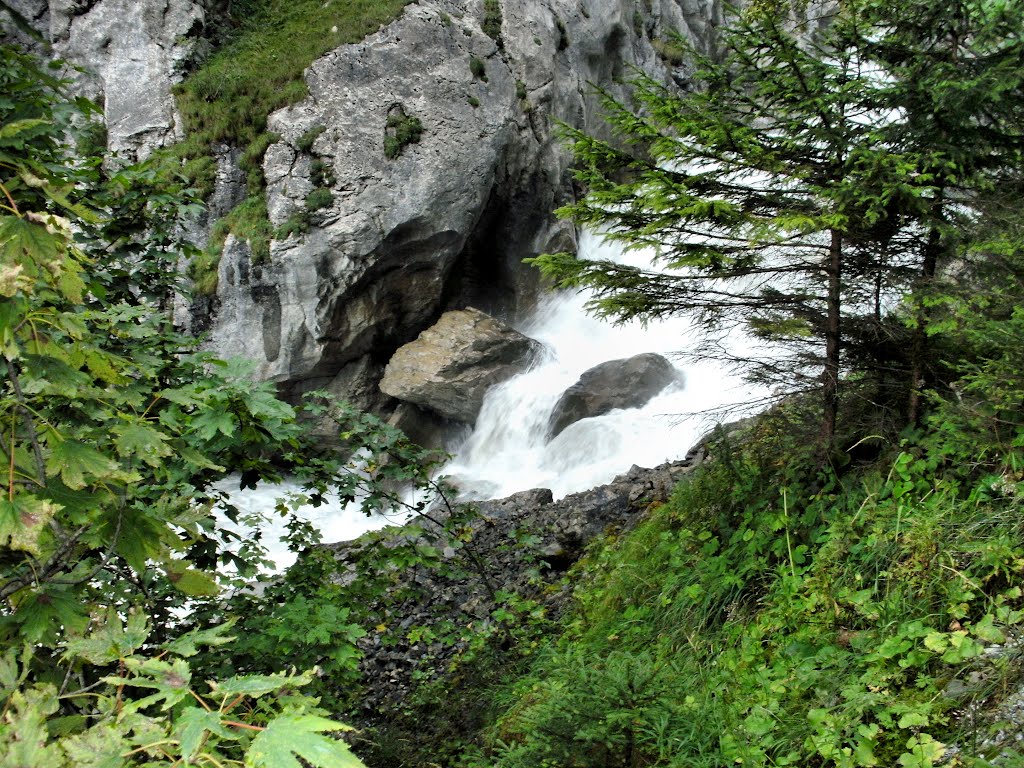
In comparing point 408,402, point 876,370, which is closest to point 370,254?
point 408,402

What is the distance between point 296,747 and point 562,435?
1078 centimetres

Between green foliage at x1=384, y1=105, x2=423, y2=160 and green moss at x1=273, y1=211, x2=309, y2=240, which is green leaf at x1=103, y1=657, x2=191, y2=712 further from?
green foliage at x1=384, y1=105, x2=423, y2=160

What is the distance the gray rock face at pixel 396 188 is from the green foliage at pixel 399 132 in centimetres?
7

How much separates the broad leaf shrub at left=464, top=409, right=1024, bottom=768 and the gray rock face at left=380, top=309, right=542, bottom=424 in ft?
28.1

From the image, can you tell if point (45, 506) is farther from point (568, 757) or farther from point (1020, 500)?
point (1020, 500)

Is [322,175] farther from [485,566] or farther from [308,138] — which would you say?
[485,566]

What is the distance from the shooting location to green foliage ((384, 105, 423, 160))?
44.1 ft

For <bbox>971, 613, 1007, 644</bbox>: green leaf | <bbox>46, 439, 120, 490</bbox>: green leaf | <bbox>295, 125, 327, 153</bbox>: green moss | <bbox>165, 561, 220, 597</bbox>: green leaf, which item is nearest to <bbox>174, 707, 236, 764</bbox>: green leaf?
<bbox>46, 439, 120, 490</bbox>: green leaf

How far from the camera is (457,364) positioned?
13.3 meters

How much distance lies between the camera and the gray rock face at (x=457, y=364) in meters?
13.1

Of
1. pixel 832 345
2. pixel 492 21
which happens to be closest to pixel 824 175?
pixel 832 345

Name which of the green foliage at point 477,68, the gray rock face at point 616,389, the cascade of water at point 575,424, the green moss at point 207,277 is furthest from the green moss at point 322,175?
the gray rock face at point 616,389

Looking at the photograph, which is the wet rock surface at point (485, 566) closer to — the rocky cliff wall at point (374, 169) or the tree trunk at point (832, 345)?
the tree trunk at point (832, 345)

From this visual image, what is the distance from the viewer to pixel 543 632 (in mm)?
5441
